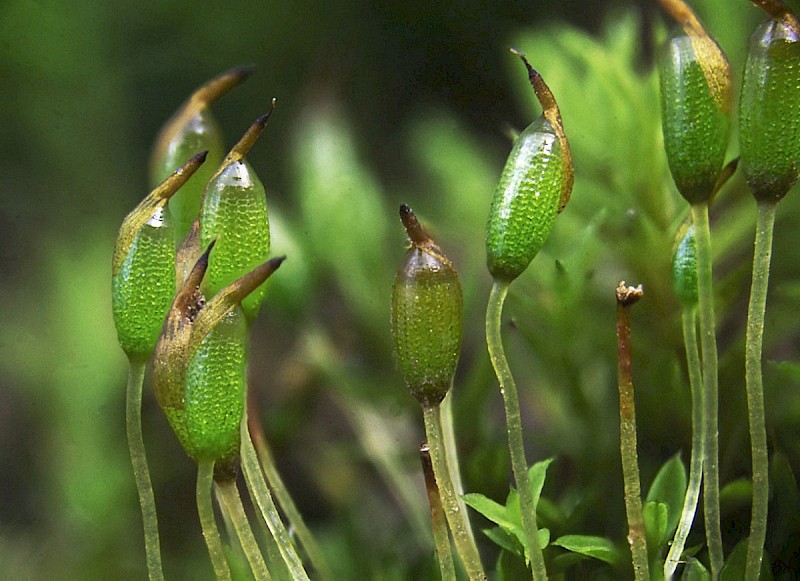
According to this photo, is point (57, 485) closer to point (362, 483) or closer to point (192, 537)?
point (192, 537)

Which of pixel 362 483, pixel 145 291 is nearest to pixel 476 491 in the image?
pixel 362 483

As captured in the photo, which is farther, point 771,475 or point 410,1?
point 410,1

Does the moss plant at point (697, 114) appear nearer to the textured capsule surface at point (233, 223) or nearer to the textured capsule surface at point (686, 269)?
the textured capsule surface at point (686, 269)

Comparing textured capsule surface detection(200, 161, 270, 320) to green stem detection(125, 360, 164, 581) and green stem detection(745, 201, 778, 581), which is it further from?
green stem detection(745, 201, 778, 581)

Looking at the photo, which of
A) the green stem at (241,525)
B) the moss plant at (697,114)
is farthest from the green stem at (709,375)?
the green stem at (241,525)

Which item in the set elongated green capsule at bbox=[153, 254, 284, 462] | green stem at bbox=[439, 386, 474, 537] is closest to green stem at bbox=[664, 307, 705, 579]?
green stem at bbox=[439, 386, 474, 537]

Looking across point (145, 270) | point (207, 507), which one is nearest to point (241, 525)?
point (207, 507)
